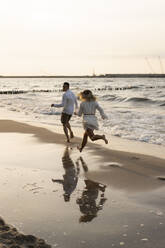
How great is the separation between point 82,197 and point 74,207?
51cm

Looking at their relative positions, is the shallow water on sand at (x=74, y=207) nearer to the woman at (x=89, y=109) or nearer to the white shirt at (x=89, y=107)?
the woman at (x=89, y=109)

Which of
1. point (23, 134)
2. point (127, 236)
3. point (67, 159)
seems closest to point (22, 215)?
point (127, 236)

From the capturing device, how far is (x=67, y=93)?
10734 mm

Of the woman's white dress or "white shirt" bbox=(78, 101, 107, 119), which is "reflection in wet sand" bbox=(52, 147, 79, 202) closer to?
the woman's white dress

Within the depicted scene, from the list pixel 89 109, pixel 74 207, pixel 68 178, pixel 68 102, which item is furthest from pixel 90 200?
pixel 68 102

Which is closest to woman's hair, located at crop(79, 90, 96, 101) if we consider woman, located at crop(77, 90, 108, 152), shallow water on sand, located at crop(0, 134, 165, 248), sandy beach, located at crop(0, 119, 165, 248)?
woman, located at crop(77, 90, 108, 152)

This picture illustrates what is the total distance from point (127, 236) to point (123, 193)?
1703 millimetres

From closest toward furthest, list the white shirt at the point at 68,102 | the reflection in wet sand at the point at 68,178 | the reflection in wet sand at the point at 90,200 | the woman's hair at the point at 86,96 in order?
the reflection in wet sand at the point at 90,200, the reflection in wet sand at the point at 68,178, the woman's hair at the point at 86,96, the white shirt at the point at 68,102

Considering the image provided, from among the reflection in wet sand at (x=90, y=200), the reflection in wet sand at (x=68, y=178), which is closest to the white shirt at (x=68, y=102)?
the reflection in wet sand at (x=68, y=178)

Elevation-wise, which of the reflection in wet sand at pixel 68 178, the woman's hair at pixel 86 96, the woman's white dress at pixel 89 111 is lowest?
the reflection in wet sand at pixel 68 178

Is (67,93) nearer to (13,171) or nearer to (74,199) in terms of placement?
(13,171)

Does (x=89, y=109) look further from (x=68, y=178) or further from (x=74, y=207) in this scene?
(x=74, y=207)

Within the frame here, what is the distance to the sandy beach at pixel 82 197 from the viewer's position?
3.93 m

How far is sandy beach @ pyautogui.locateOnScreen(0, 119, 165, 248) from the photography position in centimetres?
393
